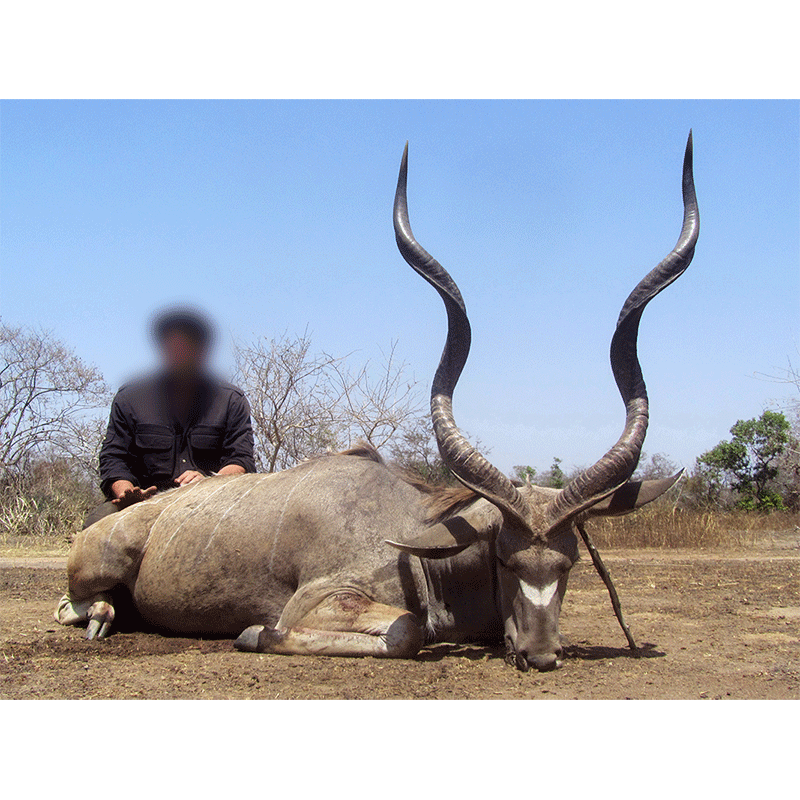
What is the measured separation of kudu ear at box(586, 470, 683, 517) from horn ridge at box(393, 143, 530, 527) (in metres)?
0.48

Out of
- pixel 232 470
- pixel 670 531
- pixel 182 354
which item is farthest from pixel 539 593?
pixel 670 531

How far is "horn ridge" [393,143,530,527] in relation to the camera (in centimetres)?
450

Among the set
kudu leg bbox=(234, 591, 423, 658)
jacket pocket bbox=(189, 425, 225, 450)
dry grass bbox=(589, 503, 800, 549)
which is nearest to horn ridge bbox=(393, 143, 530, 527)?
kudu leg bbox=(234, 591, 423, 658)

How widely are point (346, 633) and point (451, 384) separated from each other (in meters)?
1.63

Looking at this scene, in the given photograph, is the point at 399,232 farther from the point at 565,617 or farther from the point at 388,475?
the point at 565,617

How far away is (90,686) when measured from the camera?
12.9 ft

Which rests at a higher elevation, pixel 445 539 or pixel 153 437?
pixel 153 437

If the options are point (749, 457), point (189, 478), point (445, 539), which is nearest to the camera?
point (445, 539)

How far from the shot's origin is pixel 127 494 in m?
6.03

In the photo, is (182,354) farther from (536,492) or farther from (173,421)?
(536,492)

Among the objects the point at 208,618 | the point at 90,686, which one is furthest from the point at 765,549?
the point at 90,686

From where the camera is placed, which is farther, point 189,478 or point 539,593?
point 189,478

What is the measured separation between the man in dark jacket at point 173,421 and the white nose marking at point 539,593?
9.28ft

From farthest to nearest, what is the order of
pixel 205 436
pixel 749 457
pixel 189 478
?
pixel 749 457, pixel 205 436, pixel 189 478
